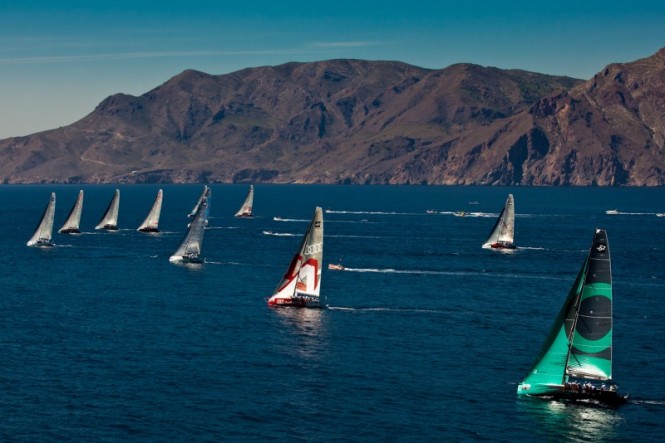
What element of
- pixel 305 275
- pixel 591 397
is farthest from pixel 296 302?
pixel 591 397

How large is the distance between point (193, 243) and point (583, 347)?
95.5 metres

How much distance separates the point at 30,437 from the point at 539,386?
121 feet

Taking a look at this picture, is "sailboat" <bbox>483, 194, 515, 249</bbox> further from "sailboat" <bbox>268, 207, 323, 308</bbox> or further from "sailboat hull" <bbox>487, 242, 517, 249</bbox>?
"sailboat" <bbox>268, 207, 323, 308</bbox>

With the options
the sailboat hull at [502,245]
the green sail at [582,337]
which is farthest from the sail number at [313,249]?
the sailboat hull at [502,245]

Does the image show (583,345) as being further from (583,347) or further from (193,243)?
(193,243)

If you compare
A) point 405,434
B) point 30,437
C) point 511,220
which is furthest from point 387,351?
point 511,220

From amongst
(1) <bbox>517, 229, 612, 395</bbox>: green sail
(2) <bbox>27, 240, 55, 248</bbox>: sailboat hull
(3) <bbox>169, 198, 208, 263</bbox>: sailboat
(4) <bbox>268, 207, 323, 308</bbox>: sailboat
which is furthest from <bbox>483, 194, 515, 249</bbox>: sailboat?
(1) <bbox>517, 229, 612, 395</bbox>: green sail

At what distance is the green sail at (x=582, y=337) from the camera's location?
76.7m

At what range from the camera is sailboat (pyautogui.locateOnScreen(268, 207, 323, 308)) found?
11856 cm

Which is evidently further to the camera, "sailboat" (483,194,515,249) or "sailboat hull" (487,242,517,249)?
"sailboat" (483,194,515,249)

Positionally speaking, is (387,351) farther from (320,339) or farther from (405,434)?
(405,434)

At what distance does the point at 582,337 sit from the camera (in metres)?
78.1

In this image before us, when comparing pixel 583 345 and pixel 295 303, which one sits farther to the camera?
pixel 295 303

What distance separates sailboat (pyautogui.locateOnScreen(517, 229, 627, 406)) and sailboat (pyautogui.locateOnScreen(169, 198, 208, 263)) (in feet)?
301
